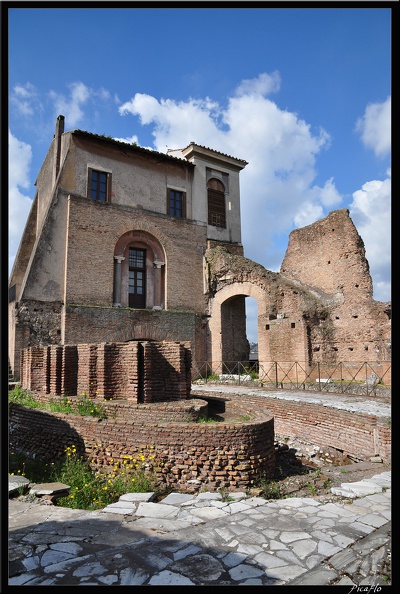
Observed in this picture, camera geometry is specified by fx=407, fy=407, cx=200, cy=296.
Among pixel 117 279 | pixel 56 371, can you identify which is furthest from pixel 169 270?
pixel 56 371

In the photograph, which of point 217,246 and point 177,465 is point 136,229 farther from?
point 177,465

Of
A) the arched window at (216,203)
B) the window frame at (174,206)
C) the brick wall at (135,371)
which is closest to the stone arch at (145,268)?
the window frame at (174,206)

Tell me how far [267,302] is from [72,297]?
804 centimetres

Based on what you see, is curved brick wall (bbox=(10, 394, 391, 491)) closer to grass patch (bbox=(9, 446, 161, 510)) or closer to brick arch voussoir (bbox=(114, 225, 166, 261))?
grass patch (bbox=(9, 446, 161, 510))

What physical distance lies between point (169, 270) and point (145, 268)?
1.14 m

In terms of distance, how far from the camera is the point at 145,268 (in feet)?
62.1

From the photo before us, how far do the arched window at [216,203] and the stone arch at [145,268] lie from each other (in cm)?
369

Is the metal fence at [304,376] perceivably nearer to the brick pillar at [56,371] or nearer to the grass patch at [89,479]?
the brick pillar at [56,371]

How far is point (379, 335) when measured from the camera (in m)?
15.9

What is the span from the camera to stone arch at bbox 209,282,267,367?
18906mm

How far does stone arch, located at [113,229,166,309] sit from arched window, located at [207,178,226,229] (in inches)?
145

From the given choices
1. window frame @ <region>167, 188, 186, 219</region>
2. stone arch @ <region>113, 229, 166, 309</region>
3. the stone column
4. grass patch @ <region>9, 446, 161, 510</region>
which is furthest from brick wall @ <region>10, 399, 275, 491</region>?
window frame @ <region>167, 188, 186, 219</region>

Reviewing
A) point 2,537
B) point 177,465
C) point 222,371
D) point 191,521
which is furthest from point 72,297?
point 2,537

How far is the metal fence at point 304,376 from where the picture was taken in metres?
13.6
